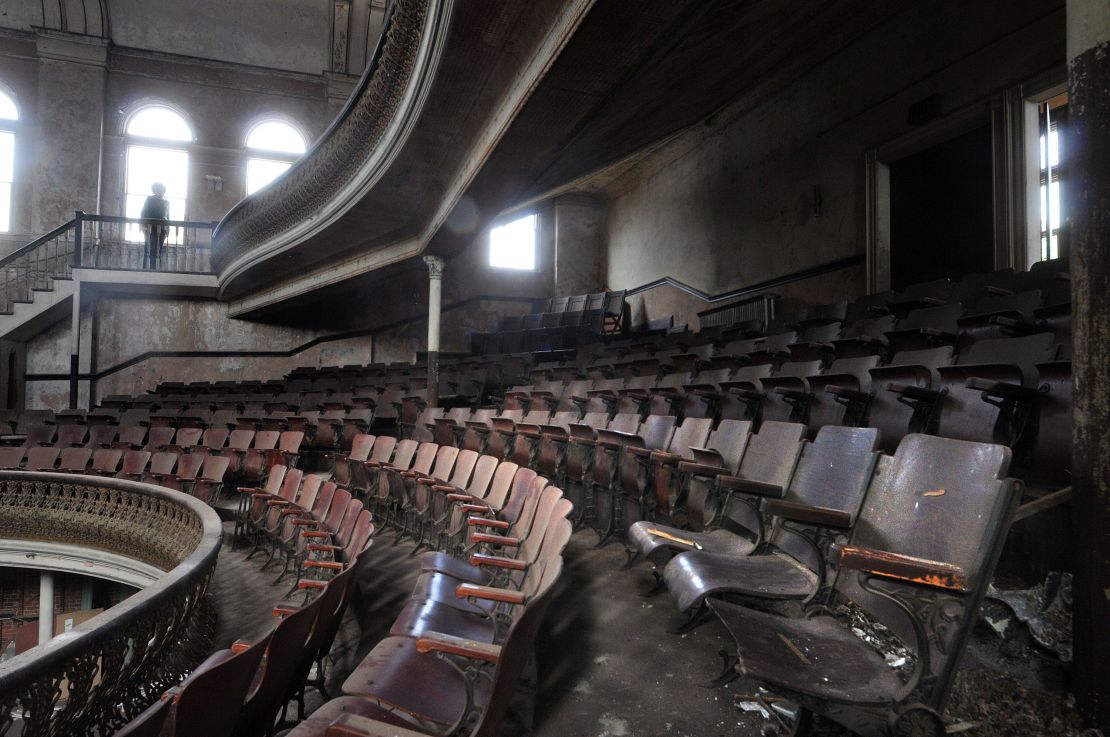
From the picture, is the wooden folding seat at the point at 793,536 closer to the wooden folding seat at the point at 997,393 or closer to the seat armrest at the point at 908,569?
the seat armrest at the point at 908,569

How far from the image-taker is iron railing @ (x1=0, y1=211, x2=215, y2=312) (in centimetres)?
909

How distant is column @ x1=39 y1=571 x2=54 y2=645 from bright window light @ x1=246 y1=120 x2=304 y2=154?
7.87 m

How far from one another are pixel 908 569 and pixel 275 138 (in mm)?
12731

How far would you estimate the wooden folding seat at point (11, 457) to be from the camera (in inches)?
239

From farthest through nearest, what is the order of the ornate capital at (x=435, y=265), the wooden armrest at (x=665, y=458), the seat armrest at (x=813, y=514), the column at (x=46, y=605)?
1. the ornate capital at (x=435, y=265)
2. the column at (x=46, y=605)
3. the wooden armrest at (x=665, y=458)
4. the seat armrest at (x=813, y=514)

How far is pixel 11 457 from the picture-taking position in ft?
20.1

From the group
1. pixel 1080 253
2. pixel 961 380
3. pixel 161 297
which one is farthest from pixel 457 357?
pixel 1080 253

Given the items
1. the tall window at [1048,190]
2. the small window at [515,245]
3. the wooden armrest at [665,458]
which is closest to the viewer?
the wooden armrest at [665,458]

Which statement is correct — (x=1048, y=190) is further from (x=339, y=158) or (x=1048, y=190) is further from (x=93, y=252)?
A: (x=93, y=252)

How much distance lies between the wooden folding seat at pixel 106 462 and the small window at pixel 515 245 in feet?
22.9

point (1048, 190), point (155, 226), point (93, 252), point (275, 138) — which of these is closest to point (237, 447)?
point (155, 226)

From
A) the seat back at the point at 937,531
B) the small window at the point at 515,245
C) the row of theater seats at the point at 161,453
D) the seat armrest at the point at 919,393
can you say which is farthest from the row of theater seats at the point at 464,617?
the small window at the point at 515,245

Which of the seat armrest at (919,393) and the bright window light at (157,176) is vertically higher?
the bright window light at (157,176)

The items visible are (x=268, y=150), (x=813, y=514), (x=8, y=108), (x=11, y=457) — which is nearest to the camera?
(x=813, y=514)
